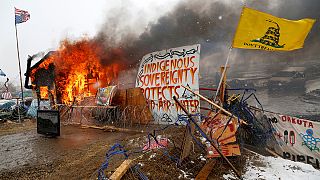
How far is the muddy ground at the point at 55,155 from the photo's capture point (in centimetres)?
567

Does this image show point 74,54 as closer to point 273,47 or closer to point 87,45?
point 87,45

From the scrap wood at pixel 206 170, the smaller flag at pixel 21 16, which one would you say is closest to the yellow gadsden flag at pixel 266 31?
the scrap wood at pixel 206 170

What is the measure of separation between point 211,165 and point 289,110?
14369 millimetres

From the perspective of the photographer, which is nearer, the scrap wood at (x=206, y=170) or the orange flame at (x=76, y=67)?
the scrap wood at (x=206, y=170)

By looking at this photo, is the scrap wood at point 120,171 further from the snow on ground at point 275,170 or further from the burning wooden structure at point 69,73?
the burning wooden structure at point 69,73

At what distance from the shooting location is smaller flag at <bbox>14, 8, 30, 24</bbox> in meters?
20.5

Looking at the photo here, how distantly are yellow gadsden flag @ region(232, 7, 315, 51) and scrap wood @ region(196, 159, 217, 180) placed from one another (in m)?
4.32

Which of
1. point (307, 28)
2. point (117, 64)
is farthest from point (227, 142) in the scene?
point (117, 64)

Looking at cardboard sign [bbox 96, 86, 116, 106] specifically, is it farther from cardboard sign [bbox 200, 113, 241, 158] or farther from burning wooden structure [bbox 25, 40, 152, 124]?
cardboard sign [bbox 200, 113, 241, 158]

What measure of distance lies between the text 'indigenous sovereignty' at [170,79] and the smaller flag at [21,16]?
15.6 m

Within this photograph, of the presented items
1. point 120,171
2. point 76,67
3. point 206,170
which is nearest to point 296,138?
point 206,170

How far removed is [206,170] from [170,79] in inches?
263

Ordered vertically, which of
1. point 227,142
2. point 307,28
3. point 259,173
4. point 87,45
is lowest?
point 259,173

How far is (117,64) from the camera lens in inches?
795
